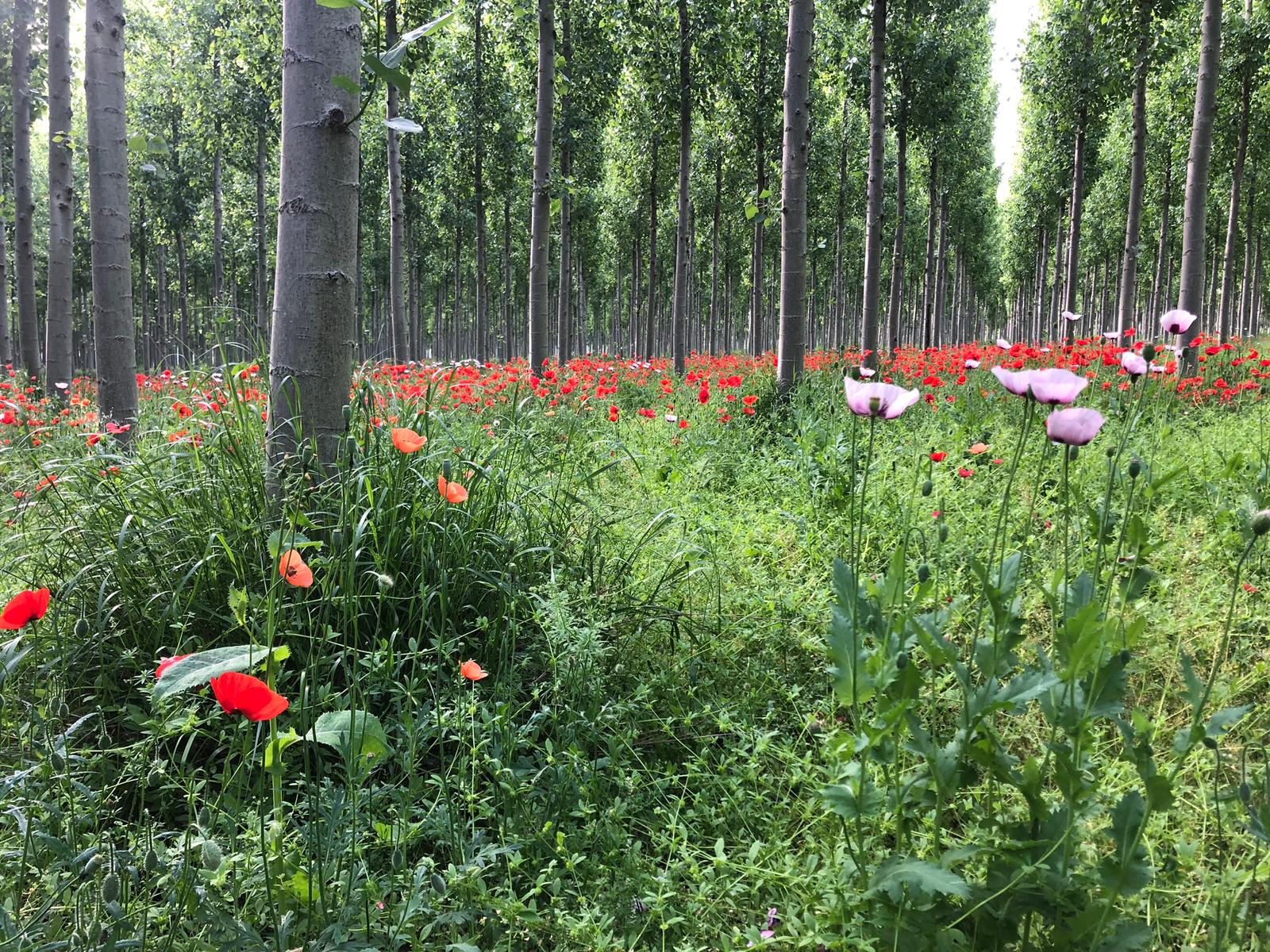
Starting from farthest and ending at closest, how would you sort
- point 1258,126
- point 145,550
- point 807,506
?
point 1258,126 < point 807,506 < point 145,550

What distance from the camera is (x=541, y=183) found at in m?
8.05

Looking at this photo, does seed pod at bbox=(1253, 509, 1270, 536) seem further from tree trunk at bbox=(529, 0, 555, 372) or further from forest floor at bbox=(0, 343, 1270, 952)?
tree trunk at bbox=(529, 0, 555, 372)

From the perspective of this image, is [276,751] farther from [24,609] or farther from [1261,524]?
[1261,524]

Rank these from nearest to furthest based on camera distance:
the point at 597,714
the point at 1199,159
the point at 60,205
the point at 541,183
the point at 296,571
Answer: the point at 296,571 → the point at 597,714 → the point at 1199,159 → the point at 60,205 → the point at 541,183

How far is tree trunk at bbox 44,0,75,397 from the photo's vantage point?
6.51 meters

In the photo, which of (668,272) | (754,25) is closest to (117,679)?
(754,25)

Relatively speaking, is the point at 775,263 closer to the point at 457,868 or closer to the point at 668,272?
the point at 668,272

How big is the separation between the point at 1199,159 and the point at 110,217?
9.85 meters

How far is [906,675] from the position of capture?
130 cm

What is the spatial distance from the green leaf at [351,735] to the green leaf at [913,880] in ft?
3.23

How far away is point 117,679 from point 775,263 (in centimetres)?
2687

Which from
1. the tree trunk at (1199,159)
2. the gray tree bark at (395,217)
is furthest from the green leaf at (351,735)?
the gray tree bark at (395,217)

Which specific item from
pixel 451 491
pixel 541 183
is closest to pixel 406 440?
pixel 451 491

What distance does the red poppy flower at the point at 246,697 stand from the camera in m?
1.01
